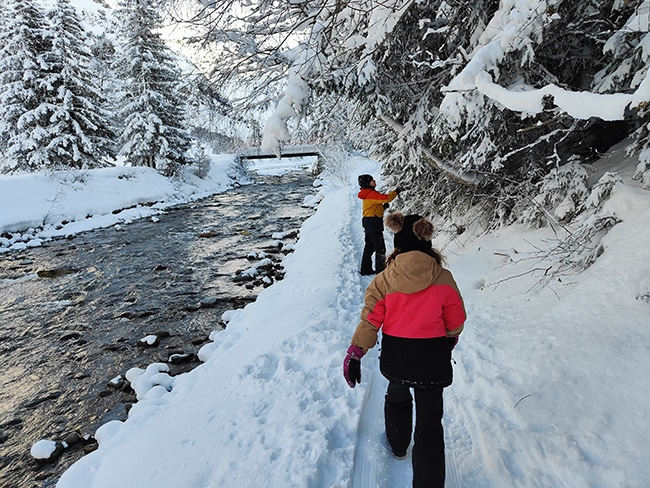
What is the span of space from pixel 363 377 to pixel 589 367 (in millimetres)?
1885

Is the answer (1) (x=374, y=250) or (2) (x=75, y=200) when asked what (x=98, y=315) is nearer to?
(1) (x=374, y=250)

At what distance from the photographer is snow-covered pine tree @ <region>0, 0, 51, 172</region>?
719 inches

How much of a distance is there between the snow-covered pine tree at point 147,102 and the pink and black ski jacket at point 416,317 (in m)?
24.1

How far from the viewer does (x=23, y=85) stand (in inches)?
731

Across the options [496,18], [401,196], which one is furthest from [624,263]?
[401,196]

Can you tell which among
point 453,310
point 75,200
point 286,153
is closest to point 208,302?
point 453,310

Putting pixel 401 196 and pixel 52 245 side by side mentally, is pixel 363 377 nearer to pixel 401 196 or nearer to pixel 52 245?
pixel 401 196

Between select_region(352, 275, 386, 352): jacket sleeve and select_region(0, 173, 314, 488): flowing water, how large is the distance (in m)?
3.53

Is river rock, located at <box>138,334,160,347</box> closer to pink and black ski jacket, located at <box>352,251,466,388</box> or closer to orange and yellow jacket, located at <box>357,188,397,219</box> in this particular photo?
orange and yellow jacket, located at <box>357,188,397,219</box>

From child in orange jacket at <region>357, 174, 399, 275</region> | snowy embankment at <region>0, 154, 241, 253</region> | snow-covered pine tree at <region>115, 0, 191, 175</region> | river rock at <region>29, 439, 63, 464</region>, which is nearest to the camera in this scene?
river rock at <region>29, 439, 63, 464</region>

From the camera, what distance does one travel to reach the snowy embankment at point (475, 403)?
2359 mm

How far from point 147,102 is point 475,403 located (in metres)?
26.3

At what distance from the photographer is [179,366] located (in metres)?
5.16

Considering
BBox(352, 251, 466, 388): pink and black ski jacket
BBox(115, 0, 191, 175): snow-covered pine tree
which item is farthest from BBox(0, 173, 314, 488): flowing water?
BBox(115, 0, 191, 175): snow-covered pine tree
